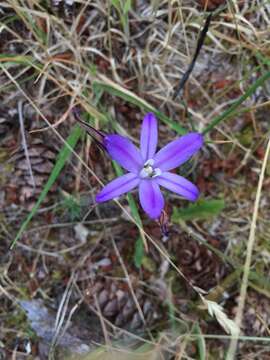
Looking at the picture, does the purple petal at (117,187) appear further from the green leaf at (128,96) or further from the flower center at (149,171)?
the green leaf at (128,96)

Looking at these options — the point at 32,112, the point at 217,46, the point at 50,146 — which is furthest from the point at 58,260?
the point at 217,46

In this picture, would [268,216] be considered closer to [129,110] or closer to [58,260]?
[129,110]

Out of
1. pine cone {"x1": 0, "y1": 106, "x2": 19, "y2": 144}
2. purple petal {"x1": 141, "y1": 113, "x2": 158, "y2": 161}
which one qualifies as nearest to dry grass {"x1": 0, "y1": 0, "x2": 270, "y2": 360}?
pine cone {"x1": 0, "y1": 106, "x2": 19, "y2": 144}

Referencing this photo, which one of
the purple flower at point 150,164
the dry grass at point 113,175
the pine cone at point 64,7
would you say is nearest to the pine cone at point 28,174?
the dry grass at point 113,175

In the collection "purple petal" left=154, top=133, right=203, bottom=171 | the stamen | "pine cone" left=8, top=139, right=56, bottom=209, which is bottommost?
"pine cone" left=8, top=139, right=56, bottom=209

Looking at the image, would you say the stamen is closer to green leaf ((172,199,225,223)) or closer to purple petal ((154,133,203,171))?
purple petal ((154,133,203,171))

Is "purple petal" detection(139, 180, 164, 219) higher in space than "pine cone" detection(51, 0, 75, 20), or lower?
lower

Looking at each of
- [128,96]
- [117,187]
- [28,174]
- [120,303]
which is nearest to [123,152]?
[117,187]
